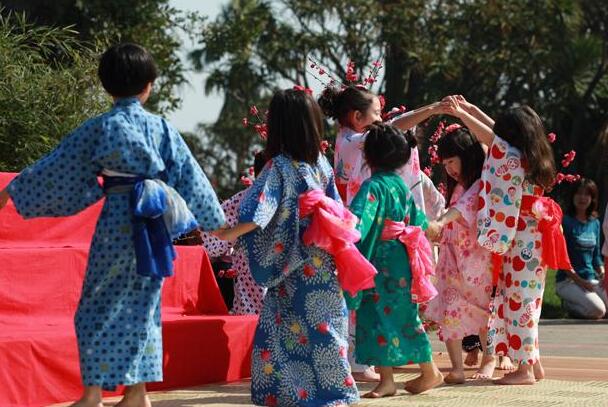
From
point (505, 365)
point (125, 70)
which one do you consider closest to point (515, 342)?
point (505, 365)

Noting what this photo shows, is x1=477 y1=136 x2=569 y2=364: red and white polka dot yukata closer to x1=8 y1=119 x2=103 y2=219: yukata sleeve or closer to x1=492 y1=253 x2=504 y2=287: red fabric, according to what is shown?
x1=492 y1=253 x2=504 y2=287: red fabric

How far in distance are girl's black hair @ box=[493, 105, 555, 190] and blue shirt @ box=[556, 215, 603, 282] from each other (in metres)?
5.90

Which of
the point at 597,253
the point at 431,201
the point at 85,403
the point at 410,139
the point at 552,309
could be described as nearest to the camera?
the point at 85,403

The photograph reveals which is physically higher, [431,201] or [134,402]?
[431,201]

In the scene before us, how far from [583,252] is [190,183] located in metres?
8.07

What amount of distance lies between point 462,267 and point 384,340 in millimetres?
1031

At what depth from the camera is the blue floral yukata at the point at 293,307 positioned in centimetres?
513

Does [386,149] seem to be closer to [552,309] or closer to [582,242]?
[582,242]

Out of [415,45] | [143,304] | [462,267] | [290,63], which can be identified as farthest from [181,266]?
[290,63]

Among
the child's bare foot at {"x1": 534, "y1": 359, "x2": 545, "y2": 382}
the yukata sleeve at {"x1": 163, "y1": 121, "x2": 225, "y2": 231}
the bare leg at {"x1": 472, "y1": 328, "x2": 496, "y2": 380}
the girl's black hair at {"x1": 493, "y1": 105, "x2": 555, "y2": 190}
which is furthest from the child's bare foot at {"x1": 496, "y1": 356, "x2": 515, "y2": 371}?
the yukata sleeve at {"x1": 163, "y1": 121, "x2": 225, "y2": 231}

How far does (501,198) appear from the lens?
6.23 metres

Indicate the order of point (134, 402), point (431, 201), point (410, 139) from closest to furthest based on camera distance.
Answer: point (134, 402) < point (410, 139) < point (431, 201)

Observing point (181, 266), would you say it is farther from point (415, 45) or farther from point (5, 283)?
point (415, 45)

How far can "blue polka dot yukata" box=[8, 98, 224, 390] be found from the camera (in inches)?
174
